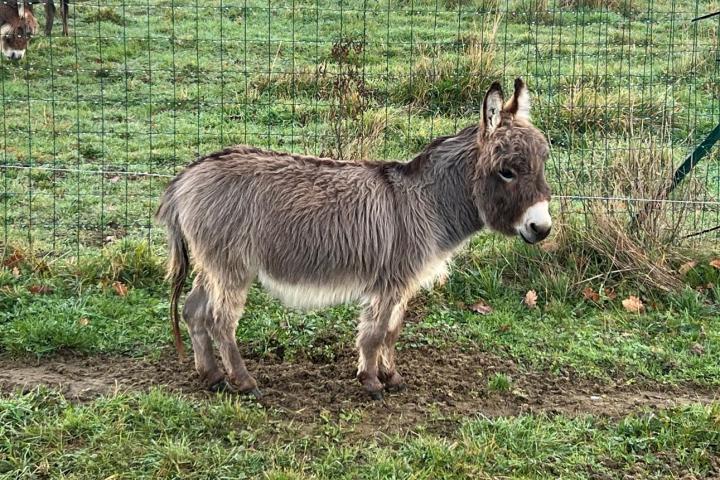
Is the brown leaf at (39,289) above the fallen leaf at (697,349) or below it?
above

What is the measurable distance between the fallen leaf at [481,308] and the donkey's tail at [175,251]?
1.90m

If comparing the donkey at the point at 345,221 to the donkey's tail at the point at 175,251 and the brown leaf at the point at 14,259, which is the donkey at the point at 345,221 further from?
the brown leaf at the point at 14,259

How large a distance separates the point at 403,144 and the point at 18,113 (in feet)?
14.1

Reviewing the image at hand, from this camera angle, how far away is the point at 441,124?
7.93 metres

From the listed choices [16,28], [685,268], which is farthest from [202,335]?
[16,28]

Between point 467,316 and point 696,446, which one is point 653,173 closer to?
point 467,316

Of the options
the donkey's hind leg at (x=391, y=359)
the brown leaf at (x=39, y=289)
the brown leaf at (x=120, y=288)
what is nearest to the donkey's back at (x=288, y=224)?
the donkey's hind leg at (x=391, y=359)

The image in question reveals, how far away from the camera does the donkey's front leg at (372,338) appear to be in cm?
409

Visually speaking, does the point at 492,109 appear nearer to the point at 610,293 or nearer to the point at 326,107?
the point at 610,293

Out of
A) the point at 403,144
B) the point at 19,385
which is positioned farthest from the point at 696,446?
the point at 403,144

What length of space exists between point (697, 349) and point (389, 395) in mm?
1870

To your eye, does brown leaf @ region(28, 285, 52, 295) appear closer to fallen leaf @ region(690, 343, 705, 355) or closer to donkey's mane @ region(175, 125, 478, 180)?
donkey's mane @ region(175, 125, 478, 180)

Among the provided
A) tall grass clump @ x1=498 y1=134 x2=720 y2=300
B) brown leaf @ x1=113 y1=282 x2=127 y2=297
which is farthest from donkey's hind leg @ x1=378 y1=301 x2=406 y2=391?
brown leaf @ x1=113 y1=282 x2=127 y2=297

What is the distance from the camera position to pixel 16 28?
37.8 ft
